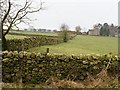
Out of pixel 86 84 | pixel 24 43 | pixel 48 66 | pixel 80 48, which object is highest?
pixel 24 43

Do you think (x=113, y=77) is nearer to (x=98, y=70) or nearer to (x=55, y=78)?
(x=98, y=70)

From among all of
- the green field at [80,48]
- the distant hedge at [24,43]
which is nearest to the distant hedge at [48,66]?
the distant hedge at [24,43]

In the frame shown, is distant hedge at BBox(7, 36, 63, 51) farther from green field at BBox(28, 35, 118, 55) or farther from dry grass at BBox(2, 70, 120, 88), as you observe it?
dry grass at BBox(2, 70, 120, 88)

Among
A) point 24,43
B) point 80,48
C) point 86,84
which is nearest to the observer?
point 86,84

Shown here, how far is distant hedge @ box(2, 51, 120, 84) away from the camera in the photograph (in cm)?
1148

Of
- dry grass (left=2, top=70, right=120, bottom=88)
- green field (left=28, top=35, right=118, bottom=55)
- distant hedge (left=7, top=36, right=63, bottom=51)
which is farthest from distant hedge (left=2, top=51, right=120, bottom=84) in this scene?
green field (left=28, top=35, right=118, bottom=55)

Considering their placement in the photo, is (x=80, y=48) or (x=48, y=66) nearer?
(x=48, y=66)

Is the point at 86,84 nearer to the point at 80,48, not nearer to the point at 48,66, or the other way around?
the point at 48,66

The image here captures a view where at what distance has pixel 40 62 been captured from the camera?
38.3 ft

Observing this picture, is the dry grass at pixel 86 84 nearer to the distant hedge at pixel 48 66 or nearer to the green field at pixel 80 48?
the distant hedge at pixel 48 66

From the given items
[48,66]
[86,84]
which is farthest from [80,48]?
[86,84]

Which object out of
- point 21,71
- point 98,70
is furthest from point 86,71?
point 21,71

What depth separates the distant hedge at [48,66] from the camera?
11.5 metres

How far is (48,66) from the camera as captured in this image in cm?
1155
